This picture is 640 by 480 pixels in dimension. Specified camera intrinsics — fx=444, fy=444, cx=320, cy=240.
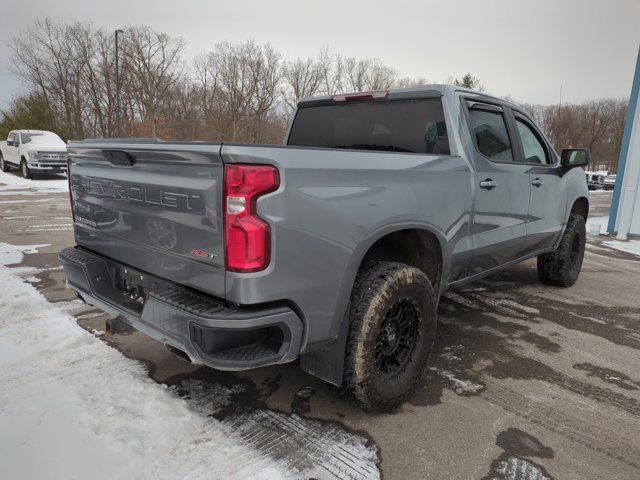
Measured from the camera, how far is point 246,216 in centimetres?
184

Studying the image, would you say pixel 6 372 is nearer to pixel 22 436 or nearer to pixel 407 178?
pixel 22 436

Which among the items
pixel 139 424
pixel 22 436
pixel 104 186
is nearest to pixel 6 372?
pixel 22 436

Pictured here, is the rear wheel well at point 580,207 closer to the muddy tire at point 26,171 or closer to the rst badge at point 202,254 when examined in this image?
the rst badge at point 202,254

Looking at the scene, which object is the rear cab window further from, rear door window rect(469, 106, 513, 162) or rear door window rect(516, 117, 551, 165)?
rear door window rect(516, 117, 551, 165)

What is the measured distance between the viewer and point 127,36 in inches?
1540

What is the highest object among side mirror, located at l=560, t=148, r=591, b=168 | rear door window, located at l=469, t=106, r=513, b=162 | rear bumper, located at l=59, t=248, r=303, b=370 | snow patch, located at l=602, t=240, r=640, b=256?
rear door window, located at l=469, t=106, r=513, b=162

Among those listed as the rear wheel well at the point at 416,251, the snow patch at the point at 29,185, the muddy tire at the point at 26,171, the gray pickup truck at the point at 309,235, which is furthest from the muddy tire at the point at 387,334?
the muddy tire at the point at 26,171

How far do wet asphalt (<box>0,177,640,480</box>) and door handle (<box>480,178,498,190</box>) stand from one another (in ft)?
4.18

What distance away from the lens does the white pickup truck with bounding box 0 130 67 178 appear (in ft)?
55.5

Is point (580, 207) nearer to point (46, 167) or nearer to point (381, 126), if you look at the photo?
point (381, 126)

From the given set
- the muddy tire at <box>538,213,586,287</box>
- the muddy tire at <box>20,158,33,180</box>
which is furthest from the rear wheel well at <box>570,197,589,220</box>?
the muddy tire at <box>20,158,33,180</box>

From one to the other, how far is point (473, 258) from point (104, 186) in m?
2.56

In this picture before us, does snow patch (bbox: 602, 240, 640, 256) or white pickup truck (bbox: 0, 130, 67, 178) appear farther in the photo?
white pickup truck (bbox: 0, 130, 67, 178)

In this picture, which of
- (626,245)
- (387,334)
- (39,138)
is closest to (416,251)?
(387,334)
